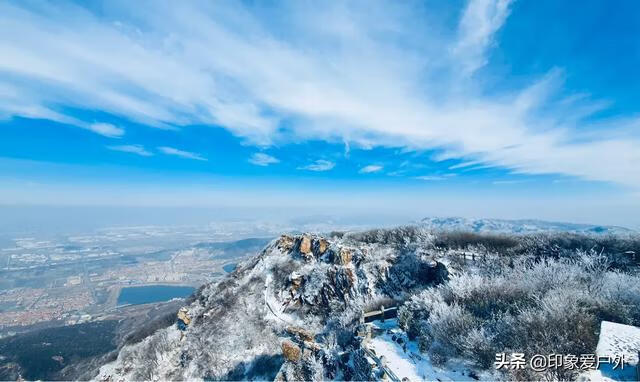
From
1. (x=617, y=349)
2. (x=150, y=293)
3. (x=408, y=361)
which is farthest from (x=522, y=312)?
(x=150, y=293)

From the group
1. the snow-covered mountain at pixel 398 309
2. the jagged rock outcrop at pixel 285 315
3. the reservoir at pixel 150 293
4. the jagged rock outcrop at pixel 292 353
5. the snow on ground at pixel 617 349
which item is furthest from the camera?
the reservoir at pixel 150 293

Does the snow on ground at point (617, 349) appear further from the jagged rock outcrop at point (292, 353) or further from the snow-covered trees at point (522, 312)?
the jagged rock outcrop at point (292, 353)

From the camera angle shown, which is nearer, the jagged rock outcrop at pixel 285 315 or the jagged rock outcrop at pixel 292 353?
the jagged rock outcrop at pixel 292 353

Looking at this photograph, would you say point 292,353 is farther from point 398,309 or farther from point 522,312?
point 522,312

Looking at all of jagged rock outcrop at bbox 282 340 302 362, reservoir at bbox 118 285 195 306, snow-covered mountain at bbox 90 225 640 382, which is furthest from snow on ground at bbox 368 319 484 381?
reservoir at bbox 118 285 195 306

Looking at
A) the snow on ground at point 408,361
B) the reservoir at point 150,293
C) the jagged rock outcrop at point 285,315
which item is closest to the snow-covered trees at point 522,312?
the snow on ground at point 408,361
